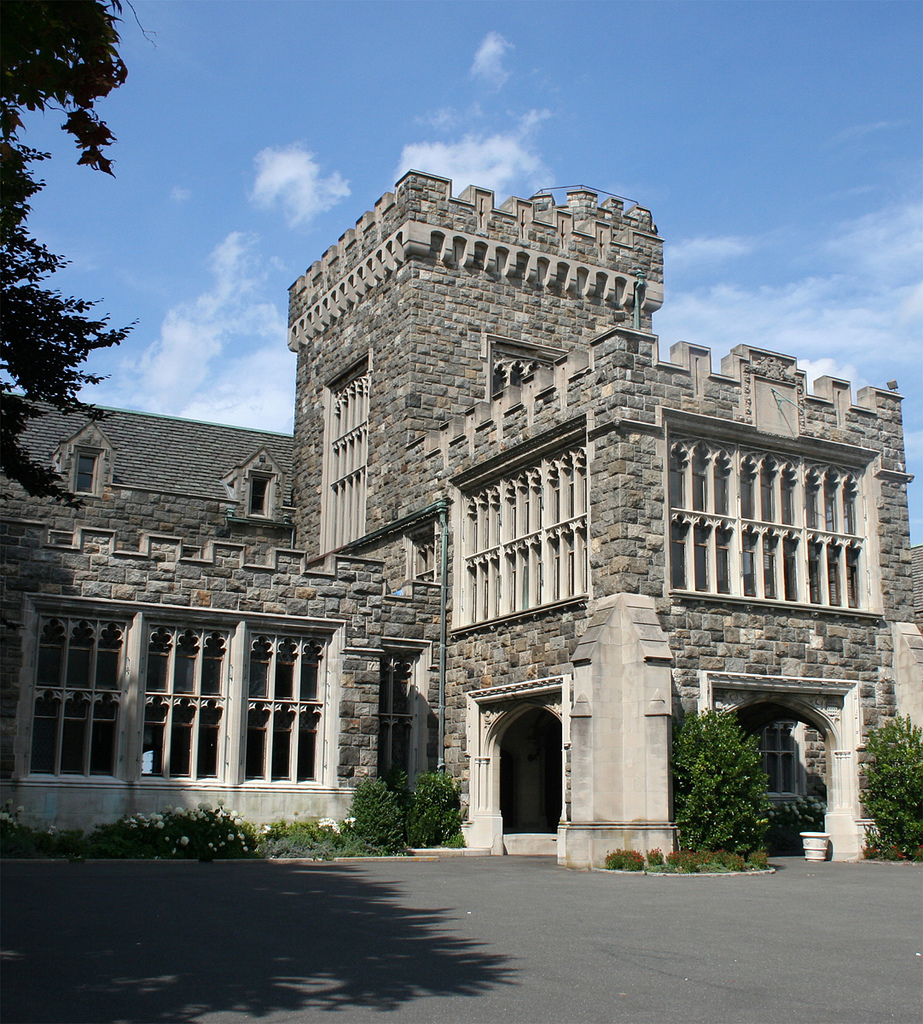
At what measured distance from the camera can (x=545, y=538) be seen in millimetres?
19250

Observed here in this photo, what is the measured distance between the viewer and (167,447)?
96.9ft

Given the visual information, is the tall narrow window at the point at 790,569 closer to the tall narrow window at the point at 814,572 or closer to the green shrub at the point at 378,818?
Answer: the tall narrow window at the point at 814,572

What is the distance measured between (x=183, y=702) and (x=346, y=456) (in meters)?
10.5

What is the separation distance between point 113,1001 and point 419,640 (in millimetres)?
15331

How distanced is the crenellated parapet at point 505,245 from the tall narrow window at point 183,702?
34.9 ft

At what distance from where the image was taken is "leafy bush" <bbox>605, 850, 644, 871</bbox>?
15.4 m

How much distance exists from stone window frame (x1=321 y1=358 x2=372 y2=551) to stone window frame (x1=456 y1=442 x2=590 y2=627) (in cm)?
545

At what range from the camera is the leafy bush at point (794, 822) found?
21.5 m

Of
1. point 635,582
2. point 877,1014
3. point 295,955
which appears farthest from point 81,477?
point 877,1014

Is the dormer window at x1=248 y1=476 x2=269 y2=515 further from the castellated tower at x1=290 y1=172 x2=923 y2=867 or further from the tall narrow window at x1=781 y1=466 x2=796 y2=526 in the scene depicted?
the tall narrow window at x1=781 y1=466 x2=796 y2=526

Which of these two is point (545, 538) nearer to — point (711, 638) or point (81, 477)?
point (711, 638)

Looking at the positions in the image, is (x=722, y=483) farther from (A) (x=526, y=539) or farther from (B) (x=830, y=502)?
(A) (x=526, y=539)

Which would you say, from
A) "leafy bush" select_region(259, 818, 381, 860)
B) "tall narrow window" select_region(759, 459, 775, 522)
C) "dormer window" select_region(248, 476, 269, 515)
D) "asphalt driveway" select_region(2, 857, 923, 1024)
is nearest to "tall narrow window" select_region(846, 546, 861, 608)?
"tall narrow window" select_region(759, 459, 775, 522)

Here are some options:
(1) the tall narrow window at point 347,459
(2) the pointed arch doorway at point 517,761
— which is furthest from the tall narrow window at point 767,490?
(1) the tall narrow window at point 347,459
